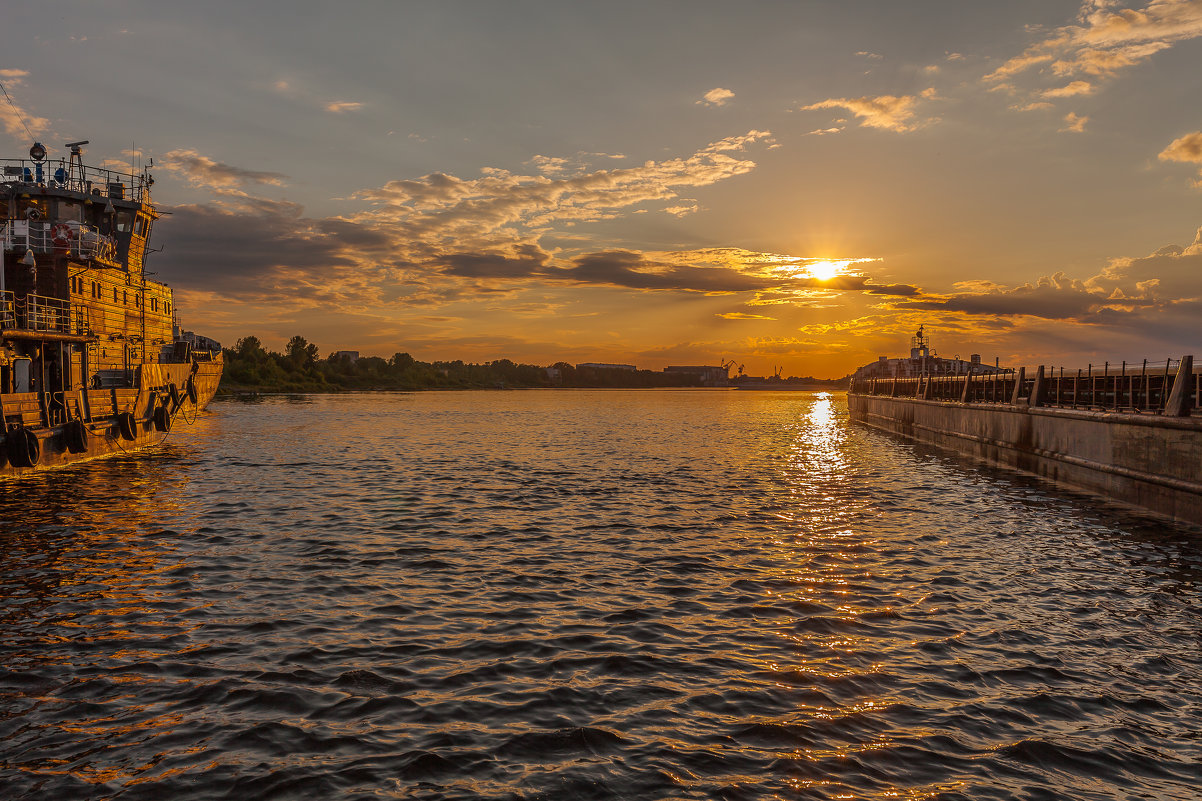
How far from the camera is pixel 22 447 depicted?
28484 millimetres

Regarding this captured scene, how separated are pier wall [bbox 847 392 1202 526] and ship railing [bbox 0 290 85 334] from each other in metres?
42.5

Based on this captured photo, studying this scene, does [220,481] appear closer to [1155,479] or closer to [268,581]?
[268,581]

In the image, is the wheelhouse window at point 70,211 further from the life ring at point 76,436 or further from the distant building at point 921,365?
the distant building at point 921,365

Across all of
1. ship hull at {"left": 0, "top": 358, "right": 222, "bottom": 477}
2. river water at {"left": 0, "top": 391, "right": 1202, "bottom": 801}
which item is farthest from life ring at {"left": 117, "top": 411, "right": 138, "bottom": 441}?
river water at {"left": 0, "top": 391, "right": 1202, "bottom": 801}

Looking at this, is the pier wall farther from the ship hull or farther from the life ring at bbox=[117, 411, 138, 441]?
the life ring at bbox=[117, 411, 138, 441]

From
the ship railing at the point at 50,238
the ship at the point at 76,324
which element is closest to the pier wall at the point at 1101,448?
the ship at the point at 76,324

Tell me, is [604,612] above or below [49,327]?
below

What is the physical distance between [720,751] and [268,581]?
10.8 meters

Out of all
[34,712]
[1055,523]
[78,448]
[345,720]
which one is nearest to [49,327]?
[78,448]

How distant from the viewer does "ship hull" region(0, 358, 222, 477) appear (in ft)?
93.7

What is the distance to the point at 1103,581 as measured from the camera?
15258mm

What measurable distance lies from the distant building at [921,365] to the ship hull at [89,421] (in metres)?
61.9

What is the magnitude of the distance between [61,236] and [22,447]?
38.1 feet

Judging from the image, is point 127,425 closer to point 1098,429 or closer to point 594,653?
point 594,653
